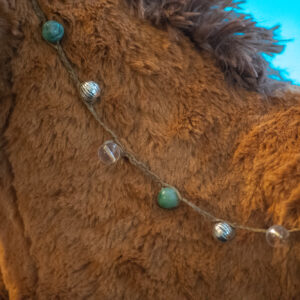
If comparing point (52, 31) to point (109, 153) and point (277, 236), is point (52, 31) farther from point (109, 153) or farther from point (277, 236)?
point (277, 236)

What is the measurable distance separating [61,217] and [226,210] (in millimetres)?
213

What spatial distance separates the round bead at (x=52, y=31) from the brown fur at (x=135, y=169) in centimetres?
2

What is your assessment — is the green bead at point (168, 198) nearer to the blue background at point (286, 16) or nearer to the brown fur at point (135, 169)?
the brown fur at point (135, 169)

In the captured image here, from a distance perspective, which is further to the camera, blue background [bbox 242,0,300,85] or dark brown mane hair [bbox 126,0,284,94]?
blue background [bbox 242,0,300,85]

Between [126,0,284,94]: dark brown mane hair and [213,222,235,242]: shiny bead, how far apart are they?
0.20 metres

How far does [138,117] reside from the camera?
49 cm

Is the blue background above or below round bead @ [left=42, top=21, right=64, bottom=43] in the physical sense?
above

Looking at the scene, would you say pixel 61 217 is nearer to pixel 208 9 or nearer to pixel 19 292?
pixel 19 292

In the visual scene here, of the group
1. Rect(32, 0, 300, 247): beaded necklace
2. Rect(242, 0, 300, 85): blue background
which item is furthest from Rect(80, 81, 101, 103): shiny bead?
Rect(242, 0, 300, 85): blue background

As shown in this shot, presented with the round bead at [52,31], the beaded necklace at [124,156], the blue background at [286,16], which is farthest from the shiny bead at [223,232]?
the blue background at [286,16]

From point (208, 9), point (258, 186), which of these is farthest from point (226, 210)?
point (208, 9)

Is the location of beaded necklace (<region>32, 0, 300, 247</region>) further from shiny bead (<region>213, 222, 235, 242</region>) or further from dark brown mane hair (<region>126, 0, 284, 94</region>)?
dark brown mane hair (<region>126, 0, 284, 94</region>)

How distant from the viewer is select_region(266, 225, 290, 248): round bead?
1.40 ft

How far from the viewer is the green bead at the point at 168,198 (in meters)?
0.45
